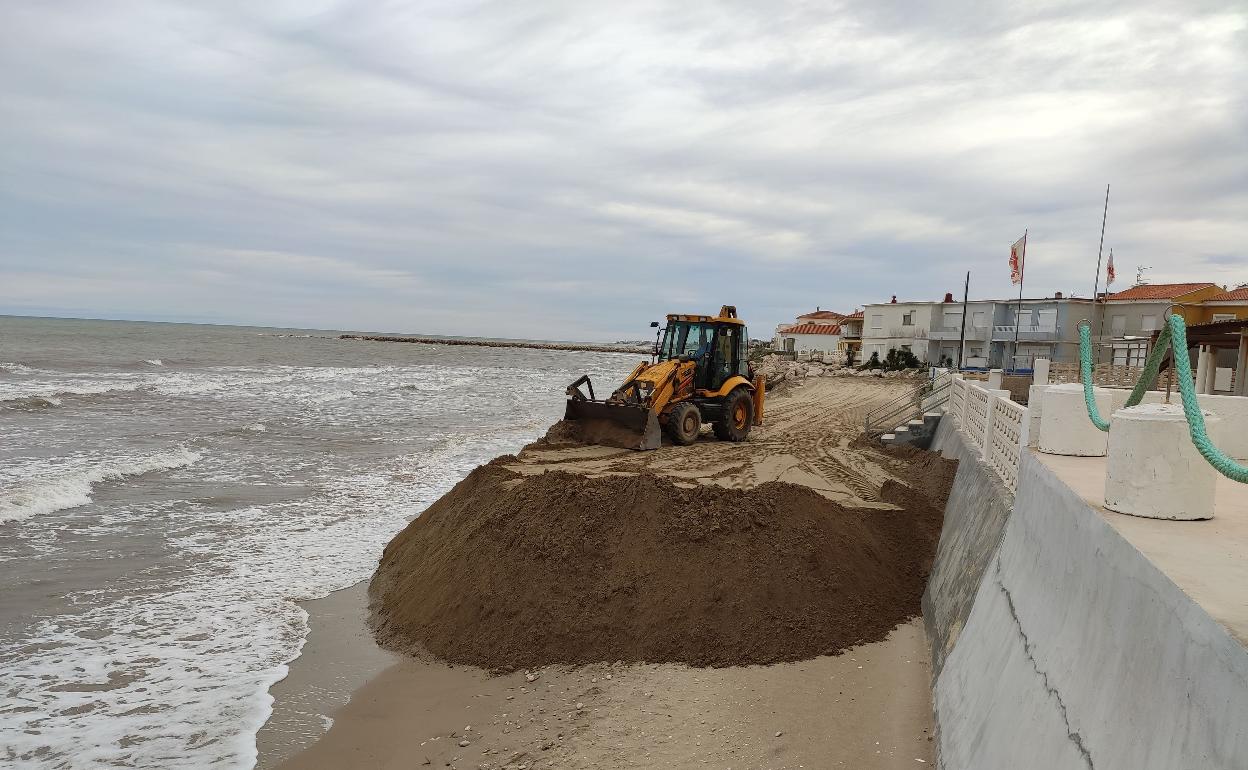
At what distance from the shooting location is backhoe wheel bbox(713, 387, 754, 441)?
1439 centimetres

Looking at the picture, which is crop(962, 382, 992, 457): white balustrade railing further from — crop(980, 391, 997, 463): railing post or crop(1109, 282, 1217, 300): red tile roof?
crop(1109, 282, 1217, 300): red tile roof

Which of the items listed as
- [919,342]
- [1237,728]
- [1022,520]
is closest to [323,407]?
[1022,520]

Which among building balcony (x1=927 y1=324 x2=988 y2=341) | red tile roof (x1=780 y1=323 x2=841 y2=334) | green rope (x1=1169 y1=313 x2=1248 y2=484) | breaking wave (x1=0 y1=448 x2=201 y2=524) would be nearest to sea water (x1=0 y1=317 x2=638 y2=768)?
breaking wave (x1=0 y1=448 x2=201 y2=524)

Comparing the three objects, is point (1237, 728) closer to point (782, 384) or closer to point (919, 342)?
point (782, 384)

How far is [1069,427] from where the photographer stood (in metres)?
5.61

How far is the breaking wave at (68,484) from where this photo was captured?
11.6m

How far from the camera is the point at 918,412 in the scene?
15.9 m

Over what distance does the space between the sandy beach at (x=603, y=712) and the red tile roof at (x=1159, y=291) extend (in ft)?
133

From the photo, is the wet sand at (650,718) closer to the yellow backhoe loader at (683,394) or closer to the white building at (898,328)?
the yellow backhoe loader at (683,394)

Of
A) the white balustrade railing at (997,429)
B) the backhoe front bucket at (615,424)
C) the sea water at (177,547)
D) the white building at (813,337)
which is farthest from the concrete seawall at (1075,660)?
A: the white building at (813,337)

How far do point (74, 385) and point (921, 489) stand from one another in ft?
110

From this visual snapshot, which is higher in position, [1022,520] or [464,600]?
[1022,520]

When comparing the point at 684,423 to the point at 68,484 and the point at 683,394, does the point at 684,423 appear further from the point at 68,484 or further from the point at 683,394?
the point at 68,484

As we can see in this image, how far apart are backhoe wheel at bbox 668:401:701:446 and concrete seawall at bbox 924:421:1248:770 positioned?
316 inches
